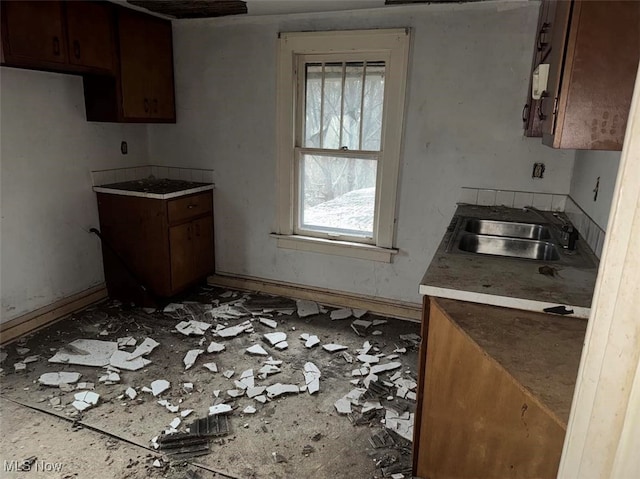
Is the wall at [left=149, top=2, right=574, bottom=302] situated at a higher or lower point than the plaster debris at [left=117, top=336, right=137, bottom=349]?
higher

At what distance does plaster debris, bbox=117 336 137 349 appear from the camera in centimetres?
294

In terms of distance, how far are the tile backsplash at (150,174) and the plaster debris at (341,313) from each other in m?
1.56

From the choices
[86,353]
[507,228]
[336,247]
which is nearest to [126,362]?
[86,353]

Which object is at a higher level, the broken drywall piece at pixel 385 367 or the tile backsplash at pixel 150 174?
the tile backsplash at pixel 150 174

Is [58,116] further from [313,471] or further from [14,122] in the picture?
[313,471]

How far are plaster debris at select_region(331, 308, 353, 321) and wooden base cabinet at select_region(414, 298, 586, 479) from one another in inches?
66.8

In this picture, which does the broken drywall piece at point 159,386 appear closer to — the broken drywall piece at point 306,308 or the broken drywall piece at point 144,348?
the broken drywall piece at point 144,348

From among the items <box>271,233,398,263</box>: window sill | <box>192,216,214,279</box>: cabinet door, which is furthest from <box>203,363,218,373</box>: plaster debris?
<box>271,233,398,263</box>: window sill

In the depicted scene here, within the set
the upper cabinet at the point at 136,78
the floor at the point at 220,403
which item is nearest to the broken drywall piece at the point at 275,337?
the floor at the point at 220,403

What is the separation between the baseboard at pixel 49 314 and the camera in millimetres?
2968

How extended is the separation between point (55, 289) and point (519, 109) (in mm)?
3531

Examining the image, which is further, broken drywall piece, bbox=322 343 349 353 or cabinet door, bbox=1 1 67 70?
broken drywall piece, bbox=322 343 349 353

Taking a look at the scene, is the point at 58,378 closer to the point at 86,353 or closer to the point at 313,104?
the point at 86,353

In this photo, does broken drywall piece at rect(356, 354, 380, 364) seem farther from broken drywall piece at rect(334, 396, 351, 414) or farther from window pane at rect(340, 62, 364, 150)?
window pane at rect(340, 62, 364, 150)
